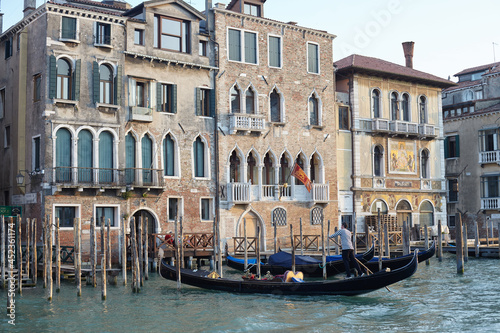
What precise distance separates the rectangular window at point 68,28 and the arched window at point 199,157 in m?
5.15

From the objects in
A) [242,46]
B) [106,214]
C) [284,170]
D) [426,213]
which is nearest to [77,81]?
[106,214]

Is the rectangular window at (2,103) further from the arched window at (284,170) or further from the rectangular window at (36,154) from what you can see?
the arched window at (284,170)

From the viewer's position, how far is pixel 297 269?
61.0ft

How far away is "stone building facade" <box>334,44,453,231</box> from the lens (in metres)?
26.1

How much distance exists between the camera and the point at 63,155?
19.7 metres

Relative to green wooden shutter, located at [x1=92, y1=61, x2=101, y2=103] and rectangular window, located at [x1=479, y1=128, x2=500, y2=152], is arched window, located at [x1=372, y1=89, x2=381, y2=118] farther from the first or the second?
green wooden shutter, located at [x1=92, y1=61, x2=101, y2=103]

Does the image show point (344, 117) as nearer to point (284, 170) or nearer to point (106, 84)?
point (284, 170)

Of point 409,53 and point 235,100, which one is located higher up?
point 409,53

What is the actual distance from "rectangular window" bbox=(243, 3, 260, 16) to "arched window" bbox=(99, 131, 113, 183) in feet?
23.4

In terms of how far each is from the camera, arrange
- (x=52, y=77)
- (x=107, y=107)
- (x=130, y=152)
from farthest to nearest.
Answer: (x=130, y=152)
(x=107, y=107)
(x=52, y=77)

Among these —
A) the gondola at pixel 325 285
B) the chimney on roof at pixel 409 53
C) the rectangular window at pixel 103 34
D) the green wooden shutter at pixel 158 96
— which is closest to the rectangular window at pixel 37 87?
the rectangular window at pixel 103 34

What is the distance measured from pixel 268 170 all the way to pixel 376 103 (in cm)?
578

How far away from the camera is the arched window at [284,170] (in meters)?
24.4

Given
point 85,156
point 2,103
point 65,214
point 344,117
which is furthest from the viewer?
point 344,117
